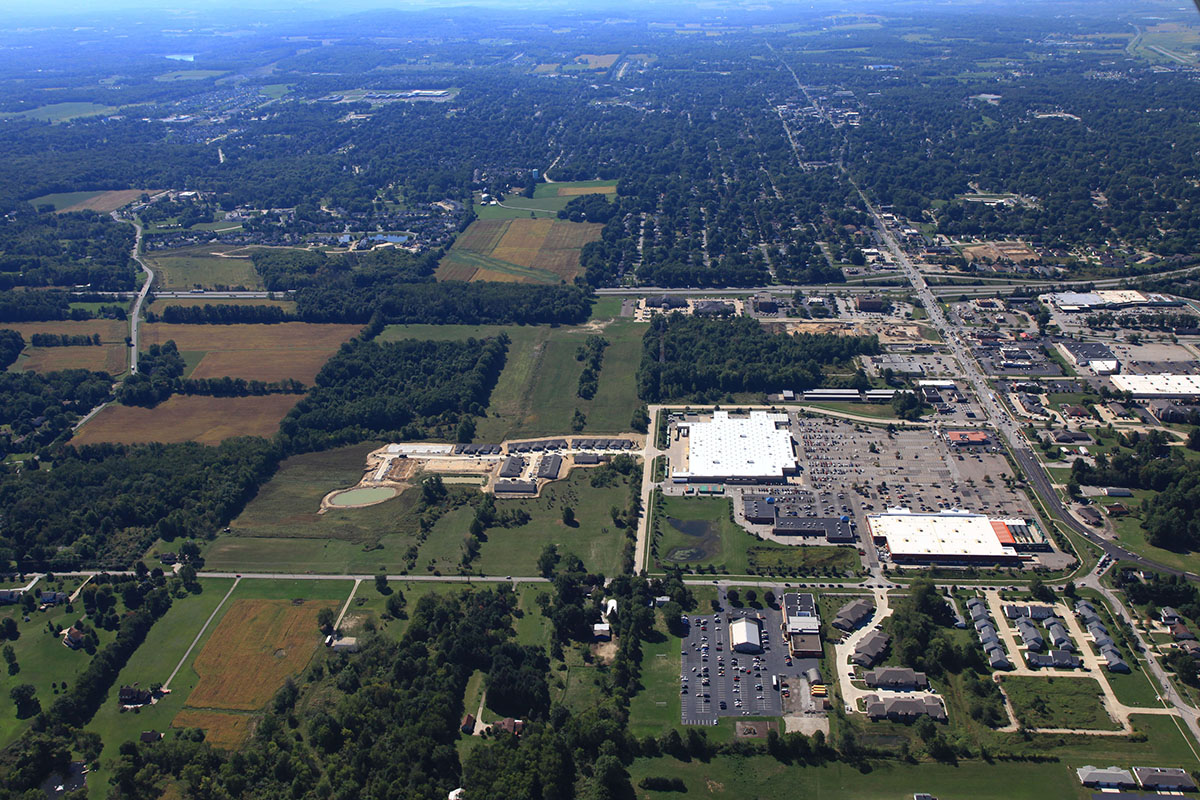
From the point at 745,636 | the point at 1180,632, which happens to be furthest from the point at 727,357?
the point at 1180,632

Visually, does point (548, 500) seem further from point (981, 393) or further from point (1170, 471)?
point (1170, 471)

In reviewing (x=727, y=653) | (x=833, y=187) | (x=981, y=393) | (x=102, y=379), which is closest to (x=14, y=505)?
(x=102, y=379)

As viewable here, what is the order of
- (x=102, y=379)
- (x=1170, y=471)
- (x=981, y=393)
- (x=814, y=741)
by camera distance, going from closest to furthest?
(x=814, y=741)
(x=1170, y=471)
(x=981, y=393)
(x=102, y=379)

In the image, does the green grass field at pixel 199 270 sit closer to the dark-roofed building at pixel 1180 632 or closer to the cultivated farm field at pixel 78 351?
the cultivated farm field at pixel 78 351

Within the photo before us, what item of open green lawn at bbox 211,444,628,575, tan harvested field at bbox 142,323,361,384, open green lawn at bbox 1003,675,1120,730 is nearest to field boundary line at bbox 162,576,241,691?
open green lawn at bbox 211,444,628,575

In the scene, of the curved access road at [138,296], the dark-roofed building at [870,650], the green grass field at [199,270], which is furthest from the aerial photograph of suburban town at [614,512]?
the curved access road at [138,296]

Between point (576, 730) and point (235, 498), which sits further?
point (235, 498)

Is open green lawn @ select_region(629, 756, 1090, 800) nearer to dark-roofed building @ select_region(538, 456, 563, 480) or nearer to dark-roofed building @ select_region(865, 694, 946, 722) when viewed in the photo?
dark-roofed building @ select_region(865, 694, 946, 722)
